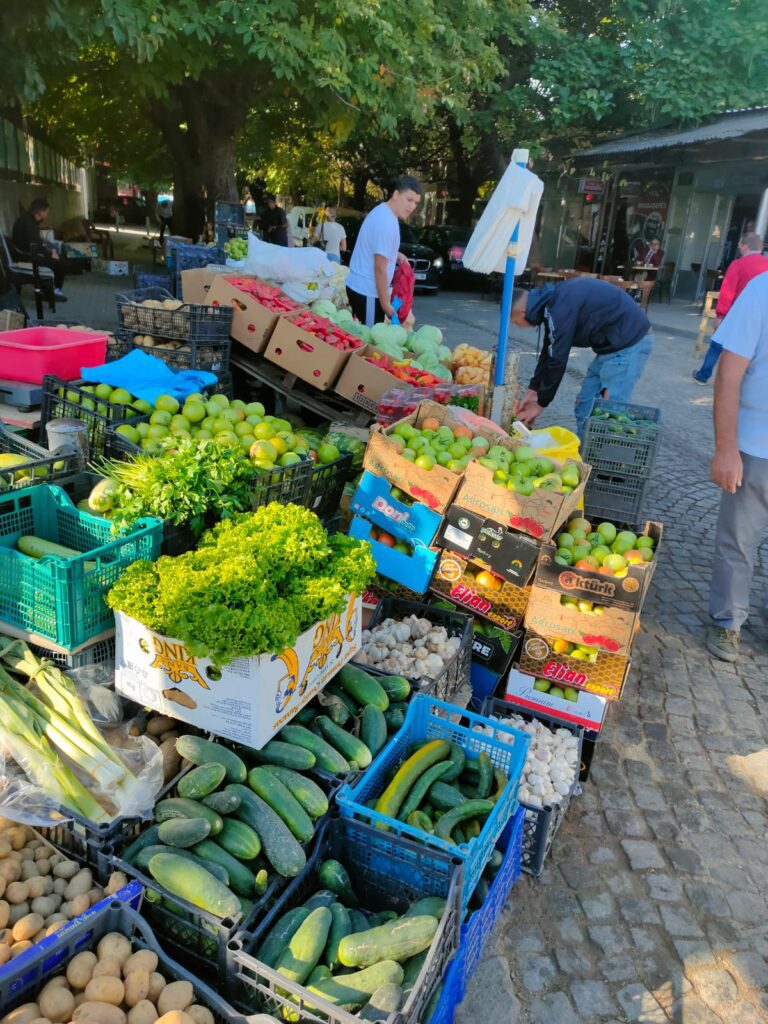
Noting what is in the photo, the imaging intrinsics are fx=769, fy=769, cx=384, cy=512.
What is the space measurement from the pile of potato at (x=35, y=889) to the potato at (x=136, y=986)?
261 millimetres

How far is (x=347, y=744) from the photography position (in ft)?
9.71

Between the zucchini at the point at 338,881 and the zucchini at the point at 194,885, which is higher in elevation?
the zucchini at the point at 194,885

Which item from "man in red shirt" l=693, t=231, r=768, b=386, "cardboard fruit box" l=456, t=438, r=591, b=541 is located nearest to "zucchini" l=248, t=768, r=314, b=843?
"cardboard fruit box" l=456, t=438, r=591, b=541

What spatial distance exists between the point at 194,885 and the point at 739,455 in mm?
3736

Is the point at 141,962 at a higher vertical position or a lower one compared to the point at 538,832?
higher

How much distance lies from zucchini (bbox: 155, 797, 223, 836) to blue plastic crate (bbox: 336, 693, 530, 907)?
0.42 m

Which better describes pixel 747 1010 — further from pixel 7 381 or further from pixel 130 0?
pixel 130 0

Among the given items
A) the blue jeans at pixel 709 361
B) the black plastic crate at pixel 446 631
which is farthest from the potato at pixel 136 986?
the blue jeans at pixel 709 361

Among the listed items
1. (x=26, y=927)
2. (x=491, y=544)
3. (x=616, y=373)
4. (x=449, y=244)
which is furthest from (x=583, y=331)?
(x=449, y=244)

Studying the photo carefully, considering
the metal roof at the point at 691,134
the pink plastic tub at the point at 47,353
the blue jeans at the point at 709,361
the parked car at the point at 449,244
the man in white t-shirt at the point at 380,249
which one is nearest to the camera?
the pink plastic tub at the point at 47,353

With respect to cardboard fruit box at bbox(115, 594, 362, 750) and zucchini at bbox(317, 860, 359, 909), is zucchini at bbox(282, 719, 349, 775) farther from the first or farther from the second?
zucchini at bbox(317, 860, 359, 909)

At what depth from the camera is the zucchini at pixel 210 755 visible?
2705 mm

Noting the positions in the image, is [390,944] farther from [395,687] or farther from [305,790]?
[395,687]

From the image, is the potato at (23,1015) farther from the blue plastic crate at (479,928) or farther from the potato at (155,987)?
the blue plastic crate at (479,928)
